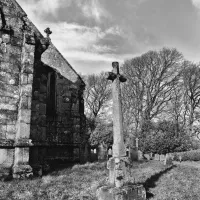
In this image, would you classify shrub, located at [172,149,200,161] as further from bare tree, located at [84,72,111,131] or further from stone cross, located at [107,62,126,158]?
bare tree, located at [84,72,111,131]

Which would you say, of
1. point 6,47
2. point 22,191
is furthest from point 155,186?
point 6,47

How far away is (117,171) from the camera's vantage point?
6434 millimetres

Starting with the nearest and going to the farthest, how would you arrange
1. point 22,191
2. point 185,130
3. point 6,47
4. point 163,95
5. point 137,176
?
point 22,191
point 137,176
point 6,47
point 185,130
point 163,95

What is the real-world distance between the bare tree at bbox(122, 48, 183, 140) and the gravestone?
67.6 feet

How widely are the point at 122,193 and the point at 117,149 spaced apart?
123 centimetres

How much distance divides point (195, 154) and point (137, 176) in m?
11.7

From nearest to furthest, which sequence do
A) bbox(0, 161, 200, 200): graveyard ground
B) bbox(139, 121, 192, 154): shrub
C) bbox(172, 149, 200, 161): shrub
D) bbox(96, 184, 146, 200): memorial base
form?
bbox(96, 184, 146, 200): memorial base < bbox(0, 161, 200, 200): graveyard ground < bbox(172, 149, 200, 161): shrub < bbox(139, 121, 192, 154): shrub

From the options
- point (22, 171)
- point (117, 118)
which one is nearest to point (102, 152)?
point (22, 171)

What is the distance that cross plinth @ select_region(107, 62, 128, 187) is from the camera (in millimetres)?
6406

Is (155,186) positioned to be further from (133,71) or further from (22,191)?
(133,71)

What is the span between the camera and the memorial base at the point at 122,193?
591 centimetres

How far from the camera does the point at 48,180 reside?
25.2 feet

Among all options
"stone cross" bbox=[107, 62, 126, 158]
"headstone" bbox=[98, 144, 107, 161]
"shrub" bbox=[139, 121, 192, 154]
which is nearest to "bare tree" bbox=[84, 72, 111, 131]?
"shrub" bbox=[139, 121, 192, 154]

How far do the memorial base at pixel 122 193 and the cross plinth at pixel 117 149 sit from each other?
0.27 m
